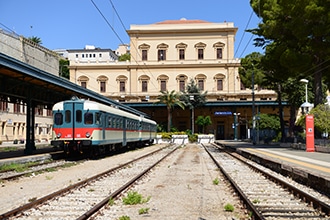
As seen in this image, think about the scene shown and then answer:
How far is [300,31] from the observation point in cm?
2753

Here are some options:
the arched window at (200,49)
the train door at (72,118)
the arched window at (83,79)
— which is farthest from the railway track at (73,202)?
the arched window at (83,79)

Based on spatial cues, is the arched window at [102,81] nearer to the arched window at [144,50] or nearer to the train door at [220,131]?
the arched window at [144,50]

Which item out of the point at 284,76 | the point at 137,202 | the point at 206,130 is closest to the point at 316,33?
the point at 284,76

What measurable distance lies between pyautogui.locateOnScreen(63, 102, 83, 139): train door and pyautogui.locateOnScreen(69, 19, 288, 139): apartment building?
52.9 m

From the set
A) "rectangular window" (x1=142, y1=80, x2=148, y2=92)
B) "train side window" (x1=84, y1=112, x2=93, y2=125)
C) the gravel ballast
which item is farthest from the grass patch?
"rectangular window" (x1=142, y1=80, x2=148, y2=92)

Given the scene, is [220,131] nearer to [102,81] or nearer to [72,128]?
[102,81]

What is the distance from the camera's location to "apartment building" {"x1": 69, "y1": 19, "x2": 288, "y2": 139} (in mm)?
75750

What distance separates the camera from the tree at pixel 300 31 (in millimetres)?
26656

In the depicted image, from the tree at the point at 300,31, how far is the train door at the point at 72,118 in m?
14.6

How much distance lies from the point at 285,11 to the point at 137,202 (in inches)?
879

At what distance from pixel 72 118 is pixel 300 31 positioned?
15.3 m

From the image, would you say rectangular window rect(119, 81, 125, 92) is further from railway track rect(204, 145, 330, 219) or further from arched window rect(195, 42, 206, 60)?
railway track rect(204, 145, 330, 219)

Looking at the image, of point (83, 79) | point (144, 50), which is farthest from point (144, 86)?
point (83, 79)

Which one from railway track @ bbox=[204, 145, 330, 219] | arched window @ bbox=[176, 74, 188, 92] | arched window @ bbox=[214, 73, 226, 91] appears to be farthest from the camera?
arched window @ bbox=[176, 74, 188, 92]
